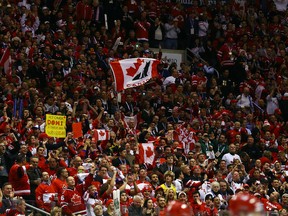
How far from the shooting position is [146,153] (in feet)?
62.8

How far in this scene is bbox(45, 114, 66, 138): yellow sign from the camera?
1780 centimetres

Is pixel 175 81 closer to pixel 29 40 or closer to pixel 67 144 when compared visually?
pixel 29 40

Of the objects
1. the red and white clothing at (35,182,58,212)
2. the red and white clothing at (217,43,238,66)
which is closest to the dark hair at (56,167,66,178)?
the red and white clothing at (35,182,58,212)

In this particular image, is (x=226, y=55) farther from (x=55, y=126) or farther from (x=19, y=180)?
(x=19, y=180)

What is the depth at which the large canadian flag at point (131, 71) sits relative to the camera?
21125mm

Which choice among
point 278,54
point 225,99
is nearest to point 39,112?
point 225,99

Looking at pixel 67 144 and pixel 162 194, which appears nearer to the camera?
pixel 162 194

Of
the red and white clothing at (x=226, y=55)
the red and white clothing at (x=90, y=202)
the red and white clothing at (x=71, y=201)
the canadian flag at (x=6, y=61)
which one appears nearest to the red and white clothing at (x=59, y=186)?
the red and white clothing at (x=71, y=201)

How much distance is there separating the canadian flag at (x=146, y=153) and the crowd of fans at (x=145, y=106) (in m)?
0.15

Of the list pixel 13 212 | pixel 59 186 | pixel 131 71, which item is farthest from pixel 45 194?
pixel 131 71

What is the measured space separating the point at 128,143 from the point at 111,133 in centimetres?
69

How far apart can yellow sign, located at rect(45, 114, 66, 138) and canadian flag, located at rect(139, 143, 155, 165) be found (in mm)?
1993

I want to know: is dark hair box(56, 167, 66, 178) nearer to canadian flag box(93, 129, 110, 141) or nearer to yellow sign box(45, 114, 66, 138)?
yellow sign box(45, 114, 66, 138)

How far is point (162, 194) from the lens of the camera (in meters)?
16.3
